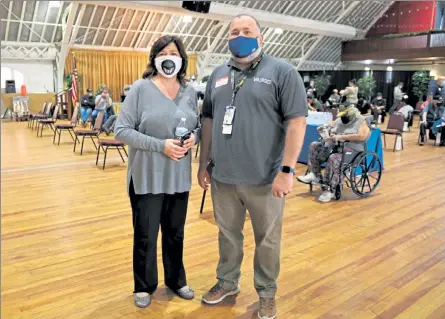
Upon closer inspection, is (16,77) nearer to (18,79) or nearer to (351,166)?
→ (18,79)

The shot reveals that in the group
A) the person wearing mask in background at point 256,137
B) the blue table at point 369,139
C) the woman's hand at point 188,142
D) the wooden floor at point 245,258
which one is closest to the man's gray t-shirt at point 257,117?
the person wearing mask in background at point 256,137

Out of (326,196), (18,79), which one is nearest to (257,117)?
(326,196)

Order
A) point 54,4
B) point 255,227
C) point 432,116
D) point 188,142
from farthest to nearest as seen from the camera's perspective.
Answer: point 54,4 → point 432,116 → point 255,227 → point 188,142

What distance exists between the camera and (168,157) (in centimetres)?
209

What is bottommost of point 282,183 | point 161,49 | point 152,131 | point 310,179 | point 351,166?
point 310,179

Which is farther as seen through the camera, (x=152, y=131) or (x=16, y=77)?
(x=16, y=77)

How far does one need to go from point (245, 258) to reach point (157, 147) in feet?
4.13

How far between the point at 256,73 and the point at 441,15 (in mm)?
19631

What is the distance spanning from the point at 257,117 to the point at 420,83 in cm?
1762

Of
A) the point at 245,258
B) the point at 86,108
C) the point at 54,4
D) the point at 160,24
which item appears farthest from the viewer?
the point at 160,24

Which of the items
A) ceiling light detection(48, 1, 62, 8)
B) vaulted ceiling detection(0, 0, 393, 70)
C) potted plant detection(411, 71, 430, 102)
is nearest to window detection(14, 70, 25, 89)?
vaulted ceiling detection(0, 0, 393, 70)

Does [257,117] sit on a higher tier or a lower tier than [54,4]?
lower

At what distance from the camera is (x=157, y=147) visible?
2006mm

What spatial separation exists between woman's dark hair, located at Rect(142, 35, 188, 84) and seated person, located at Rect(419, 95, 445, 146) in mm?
7864
